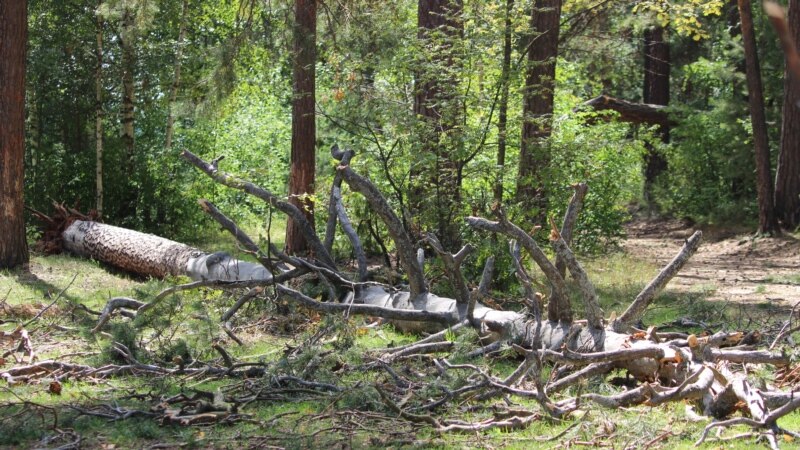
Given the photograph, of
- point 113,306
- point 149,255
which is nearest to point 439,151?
point 113,306

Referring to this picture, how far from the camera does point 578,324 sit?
20.6 feet

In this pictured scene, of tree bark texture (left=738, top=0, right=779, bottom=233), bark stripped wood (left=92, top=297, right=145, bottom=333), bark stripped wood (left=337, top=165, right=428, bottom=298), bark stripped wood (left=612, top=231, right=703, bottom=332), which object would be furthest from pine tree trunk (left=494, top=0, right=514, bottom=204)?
tree bark texture (left=738, top=0, right=779, bottom=233)

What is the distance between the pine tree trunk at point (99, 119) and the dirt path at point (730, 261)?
29.8 feet

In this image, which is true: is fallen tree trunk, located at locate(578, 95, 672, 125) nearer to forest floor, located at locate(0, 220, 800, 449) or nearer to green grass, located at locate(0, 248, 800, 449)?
forest floor, located at locate(0, 220, 800, 449)

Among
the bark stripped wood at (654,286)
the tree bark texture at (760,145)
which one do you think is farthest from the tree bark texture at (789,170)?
the bark stripped wood at (654,286)

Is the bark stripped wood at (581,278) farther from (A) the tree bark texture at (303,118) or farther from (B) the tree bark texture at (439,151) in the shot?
(A) the tree bark texture at (303,118)

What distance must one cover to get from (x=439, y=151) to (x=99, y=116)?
762 cm

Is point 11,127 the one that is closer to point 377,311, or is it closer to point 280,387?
point 377,311

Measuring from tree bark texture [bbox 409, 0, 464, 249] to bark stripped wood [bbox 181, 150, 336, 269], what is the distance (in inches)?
61.1

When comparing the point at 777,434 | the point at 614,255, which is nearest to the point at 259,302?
the point at 777,434

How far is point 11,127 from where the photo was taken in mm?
11867

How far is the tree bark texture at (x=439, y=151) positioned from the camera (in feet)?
30.9

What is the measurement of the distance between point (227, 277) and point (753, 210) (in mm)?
12595

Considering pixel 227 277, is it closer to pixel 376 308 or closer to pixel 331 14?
pixel 376 308
